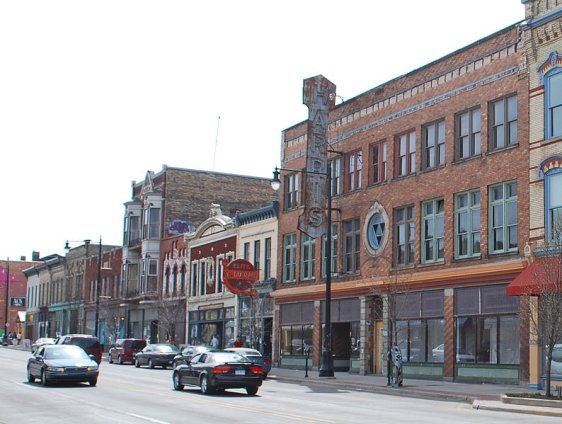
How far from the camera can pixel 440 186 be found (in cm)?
3625

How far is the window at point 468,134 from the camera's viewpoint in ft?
113

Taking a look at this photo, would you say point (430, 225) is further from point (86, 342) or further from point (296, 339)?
point (86, 342)

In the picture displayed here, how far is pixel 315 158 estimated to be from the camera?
43906 millimetres

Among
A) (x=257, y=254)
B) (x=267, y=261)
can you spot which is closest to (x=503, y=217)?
(x=267, y=261)

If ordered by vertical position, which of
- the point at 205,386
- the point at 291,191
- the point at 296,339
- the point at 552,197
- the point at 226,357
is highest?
the point at 291,191

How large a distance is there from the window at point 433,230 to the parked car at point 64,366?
14.5 metres

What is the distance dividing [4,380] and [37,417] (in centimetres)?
1387

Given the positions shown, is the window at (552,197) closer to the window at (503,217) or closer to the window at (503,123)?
the window at (503,217)

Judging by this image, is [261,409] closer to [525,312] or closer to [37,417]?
[37,417]

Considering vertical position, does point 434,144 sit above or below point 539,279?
above

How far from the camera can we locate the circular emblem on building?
131 feet

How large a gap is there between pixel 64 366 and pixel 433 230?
52.3 feet

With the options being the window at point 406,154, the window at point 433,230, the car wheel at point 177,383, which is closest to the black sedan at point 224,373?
the car wheel at point 177,383

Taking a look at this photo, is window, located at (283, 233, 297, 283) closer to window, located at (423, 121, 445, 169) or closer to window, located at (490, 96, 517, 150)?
window, located at (423, 121, 445, 169)
